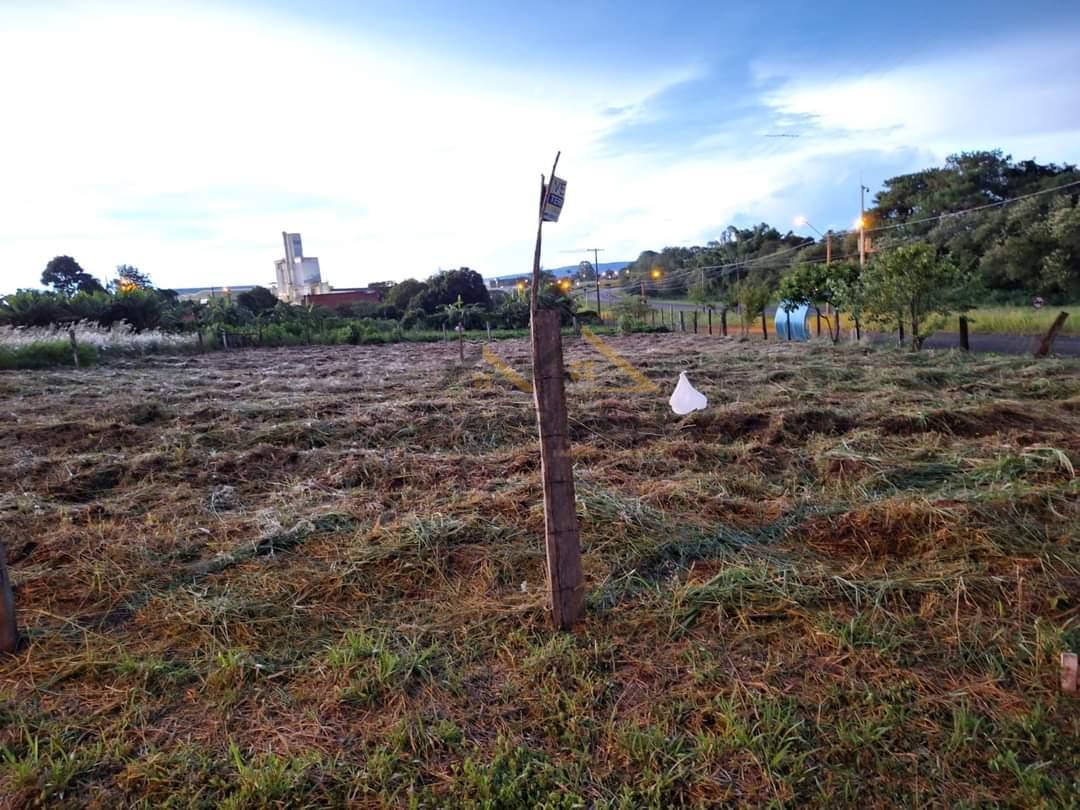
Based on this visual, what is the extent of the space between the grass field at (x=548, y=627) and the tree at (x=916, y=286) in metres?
6.20

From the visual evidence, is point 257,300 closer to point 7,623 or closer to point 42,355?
point 42,355

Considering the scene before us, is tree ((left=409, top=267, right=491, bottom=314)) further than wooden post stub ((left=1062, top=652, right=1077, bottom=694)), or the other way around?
tree ((left=409, top=267, right=491, bottom=314))

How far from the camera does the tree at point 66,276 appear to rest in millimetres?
37000

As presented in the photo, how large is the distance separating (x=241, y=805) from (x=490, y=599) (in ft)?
3.74

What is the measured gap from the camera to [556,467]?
2178 millimetres

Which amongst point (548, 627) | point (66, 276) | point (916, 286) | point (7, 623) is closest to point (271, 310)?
point (66, 276)

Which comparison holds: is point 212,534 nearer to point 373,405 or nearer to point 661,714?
point 661,714

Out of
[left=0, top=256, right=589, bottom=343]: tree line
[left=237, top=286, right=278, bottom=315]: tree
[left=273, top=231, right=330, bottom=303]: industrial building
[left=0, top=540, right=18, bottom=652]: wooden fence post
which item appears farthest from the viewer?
[left=273, top=231, right=330, bottom=303]: industrial building

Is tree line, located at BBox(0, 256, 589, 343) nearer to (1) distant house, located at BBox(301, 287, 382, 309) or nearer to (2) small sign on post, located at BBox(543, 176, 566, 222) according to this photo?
(1) distant house, located at BBox(301, 287, 382, 309)

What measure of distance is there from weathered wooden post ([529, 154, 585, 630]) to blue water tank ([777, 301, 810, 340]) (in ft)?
50.8

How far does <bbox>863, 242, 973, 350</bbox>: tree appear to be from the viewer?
10141mm

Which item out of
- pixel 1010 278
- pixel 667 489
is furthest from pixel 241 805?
pixel 1010 278

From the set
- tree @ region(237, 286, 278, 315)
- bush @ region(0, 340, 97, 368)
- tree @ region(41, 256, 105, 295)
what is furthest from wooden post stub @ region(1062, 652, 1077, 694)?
tree @ region(41, 256, 105, 295)

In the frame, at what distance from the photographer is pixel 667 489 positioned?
3527 mm
